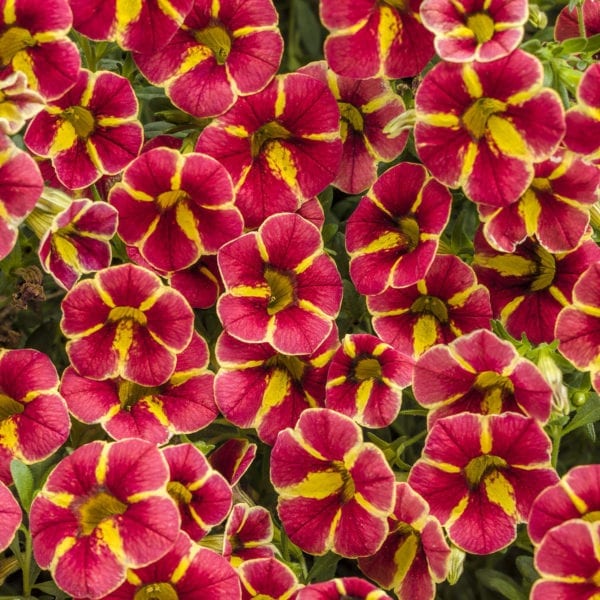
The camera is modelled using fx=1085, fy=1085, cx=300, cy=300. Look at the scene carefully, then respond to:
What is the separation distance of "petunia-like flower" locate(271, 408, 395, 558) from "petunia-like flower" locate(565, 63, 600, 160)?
0.39 metres

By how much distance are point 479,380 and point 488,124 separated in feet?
0.94

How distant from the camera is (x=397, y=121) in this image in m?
1.24

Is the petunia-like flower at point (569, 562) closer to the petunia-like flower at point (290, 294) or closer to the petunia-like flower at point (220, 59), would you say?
the petunia-like flower at point (290, 294)

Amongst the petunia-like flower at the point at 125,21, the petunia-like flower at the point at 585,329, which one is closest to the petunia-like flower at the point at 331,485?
the petunia-like flower at the point at 585,329

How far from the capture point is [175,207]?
129 cm

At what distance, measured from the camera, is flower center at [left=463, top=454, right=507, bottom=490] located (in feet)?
3.84

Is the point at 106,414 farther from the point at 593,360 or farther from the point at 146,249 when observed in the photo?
the point at 593,360

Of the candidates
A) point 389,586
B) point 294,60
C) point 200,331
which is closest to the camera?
point 389,586

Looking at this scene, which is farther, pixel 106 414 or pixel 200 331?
pixel 200 331

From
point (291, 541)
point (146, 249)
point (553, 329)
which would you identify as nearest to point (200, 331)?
point (146, 249)

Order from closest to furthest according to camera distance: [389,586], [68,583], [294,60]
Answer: [68,583]
[389,586]
[294,60]

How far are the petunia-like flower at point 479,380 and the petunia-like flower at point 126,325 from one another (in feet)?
0.92

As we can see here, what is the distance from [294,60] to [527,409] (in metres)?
0.75

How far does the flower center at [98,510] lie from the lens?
1.12m
